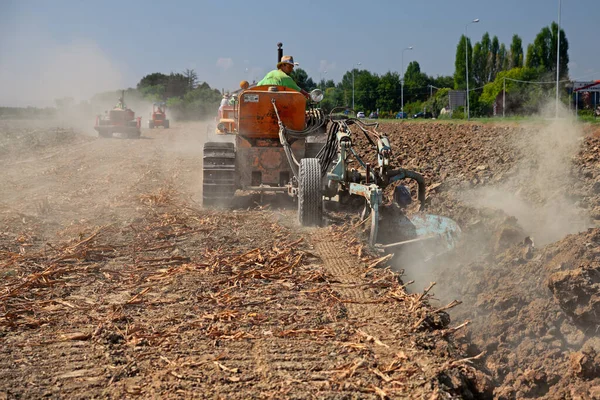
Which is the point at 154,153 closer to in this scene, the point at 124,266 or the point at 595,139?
the point at 595,139

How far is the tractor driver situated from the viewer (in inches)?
508

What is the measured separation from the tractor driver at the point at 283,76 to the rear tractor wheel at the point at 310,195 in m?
3.29

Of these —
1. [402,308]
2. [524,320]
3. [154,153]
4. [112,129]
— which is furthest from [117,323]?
[112,129]

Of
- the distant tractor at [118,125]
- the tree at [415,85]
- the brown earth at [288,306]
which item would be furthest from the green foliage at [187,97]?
the brown earth at [288,306]

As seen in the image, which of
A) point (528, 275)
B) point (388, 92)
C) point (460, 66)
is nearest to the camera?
point (528, 275)

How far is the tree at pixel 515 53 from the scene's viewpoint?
92812mm

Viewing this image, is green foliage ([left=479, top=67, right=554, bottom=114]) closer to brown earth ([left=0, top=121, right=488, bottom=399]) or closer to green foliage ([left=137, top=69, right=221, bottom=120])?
green foliage ([left=137, top=69, right=221, bottom=120])

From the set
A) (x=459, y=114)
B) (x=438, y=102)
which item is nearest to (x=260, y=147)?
(x=459, y=114)

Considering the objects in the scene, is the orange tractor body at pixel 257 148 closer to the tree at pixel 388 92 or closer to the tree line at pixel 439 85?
the tree line at pixel 439 85

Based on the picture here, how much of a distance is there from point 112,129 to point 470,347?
33.8m

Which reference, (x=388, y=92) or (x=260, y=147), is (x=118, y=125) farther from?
(x=388, y=92)

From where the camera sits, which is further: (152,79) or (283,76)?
(152,79)

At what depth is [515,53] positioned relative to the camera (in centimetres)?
9350

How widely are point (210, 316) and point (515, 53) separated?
9505cm
